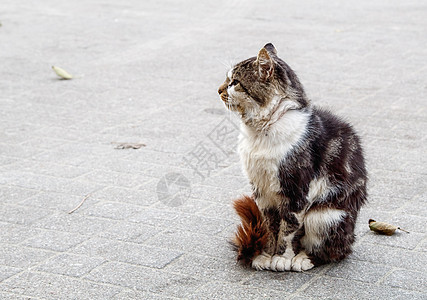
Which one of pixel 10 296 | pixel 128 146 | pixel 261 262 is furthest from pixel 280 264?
pixel 128 146

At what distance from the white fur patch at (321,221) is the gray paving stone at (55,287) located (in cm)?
112

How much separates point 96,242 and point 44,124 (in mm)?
2499

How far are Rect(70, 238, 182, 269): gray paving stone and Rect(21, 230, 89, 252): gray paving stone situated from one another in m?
0.07

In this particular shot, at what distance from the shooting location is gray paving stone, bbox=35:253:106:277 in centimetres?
370

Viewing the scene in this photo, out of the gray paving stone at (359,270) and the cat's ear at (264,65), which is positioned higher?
the cat's ear at (264,65)

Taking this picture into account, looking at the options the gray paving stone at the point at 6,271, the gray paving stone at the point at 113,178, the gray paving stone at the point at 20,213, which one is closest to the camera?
the gray paving stone at the point at 6,271

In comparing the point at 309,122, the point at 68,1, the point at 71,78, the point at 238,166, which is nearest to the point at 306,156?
the point at 309,122

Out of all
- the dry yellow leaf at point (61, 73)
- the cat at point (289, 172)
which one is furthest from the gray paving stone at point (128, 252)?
the dry yellow leaf at point (61, 73)

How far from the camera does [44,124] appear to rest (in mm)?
6258

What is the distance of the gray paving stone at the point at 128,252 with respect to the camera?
3.85 metres

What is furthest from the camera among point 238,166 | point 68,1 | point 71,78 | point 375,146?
point 68,1

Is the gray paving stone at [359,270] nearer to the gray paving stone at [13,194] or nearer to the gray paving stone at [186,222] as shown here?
the gray paving stone at [186,222]

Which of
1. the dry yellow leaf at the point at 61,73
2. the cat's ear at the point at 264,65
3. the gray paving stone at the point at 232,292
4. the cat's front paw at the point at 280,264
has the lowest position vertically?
the dry yellow leaf at the point at 61,73

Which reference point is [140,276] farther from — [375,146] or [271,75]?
[375,146]
